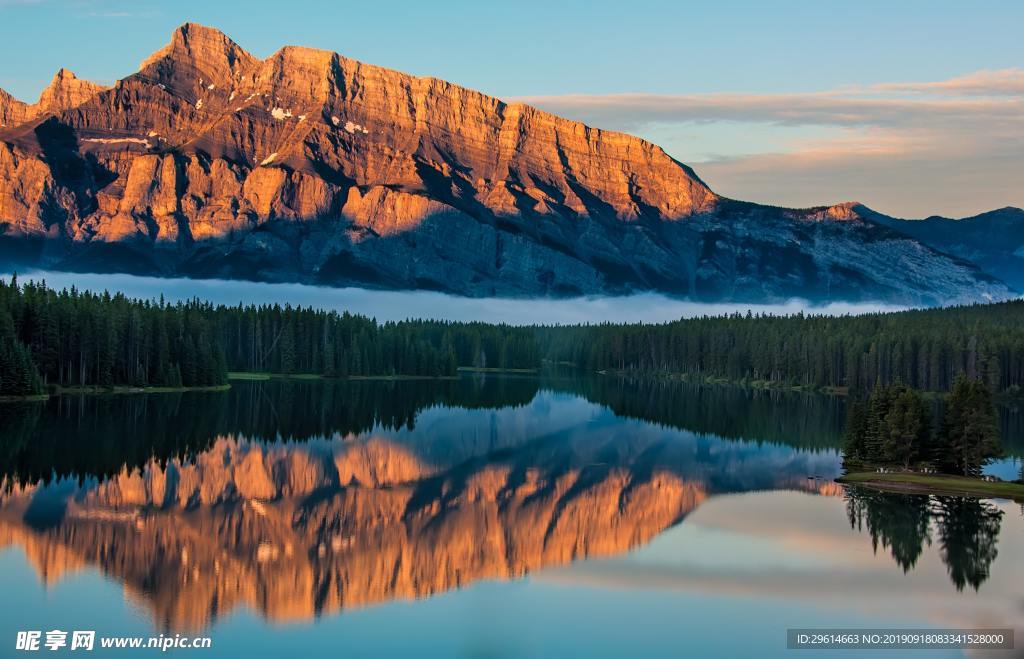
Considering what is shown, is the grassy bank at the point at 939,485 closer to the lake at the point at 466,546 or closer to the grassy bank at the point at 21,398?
the lake at the point at 466,546

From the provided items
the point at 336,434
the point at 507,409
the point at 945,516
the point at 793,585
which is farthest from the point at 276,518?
the point at 507,409

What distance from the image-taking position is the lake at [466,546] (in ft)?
173

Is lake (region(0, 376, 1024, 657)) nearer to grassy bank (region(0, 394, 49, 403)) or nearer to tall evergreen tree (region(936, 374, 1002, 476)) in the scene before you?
tall evergreen tree (region(936, 374, 1002, 476))

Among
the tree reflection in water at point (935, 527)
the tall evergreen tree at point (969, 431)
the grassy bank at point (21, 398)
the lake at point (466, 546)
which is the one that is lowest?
the lake at point (466, 546)

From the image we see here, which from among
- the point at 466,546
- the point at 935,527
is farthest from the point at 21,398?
the point at 935,527

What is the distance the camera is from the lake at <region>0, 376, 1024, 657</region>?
52.8m

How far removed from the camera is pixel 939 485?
289ft

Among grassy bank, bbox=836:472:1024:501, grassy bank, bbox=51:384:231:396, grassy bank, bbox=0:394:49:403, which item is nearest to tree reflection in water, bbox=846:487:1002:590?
grassy bank, bbox=836:472:1024:501

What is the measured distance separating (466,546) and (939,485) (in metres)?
39.7

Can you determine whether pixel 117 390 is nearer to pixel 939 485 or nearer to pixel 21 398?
pixel 21 398

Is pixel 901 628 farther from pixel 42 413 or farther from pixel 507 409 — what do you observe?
pixel 507 409

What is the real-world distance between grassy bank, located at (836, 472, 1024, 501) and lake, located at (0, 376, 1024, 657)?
2.33m

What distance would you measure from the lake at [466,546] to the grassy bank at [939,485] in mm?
2331

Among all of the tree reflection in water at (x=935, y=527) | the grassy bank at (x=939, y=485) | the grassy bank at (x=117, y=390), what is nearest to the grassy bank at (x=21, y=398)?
the grassy bank at (x=117, y=390)
